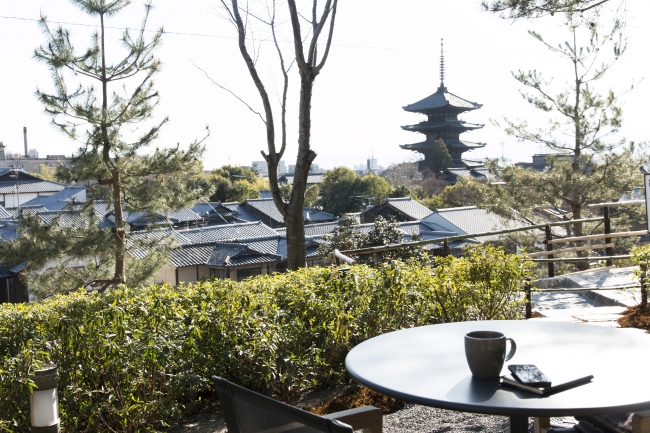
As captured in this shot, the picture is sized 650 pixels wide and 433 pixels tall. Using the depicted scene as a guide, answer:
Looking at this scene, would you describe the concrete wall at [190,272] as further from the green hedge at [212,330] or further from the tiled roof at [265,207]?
the green hedge at [212,330]

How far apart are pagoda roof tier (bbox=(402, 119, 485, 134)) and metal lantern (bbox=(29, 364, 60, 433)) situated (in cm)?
3657

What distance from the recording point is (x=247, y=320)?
2.70 meters

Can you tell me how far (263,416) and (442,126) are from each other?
37583mm

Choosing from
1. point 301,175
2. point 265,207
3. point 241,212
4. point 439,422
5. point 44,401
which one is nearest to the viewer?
point 44,401

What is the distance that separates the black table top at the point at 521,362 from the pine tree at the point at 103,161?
371 inches

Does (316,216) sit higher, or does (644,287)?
(644,287)

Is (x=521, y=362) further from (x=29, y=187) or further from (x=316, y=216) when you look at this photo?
(x=29, y=187)

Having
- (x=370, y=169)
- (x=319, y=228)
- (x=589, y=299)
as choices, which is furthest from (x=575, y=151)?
(x=370, y=169)

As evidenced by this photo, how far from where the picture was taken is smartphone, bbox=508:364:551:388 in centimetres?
126

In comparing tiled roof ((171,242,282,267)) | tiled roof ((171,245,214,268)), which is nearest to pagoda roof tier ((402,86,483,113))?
tiled roof ((171,242,282,267))

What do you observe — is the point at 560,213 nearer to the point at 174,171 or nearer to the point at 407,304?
the point at 174,171

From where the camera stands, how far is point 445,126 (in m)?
37.8

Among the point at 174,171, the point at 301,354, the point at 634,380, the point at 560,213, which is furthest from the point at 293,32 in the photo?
the point at 560,213

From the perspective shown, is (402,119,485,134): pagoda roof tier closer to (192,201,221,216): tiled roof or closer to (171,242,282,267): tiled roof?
(192,201,221,216): tiled roof
